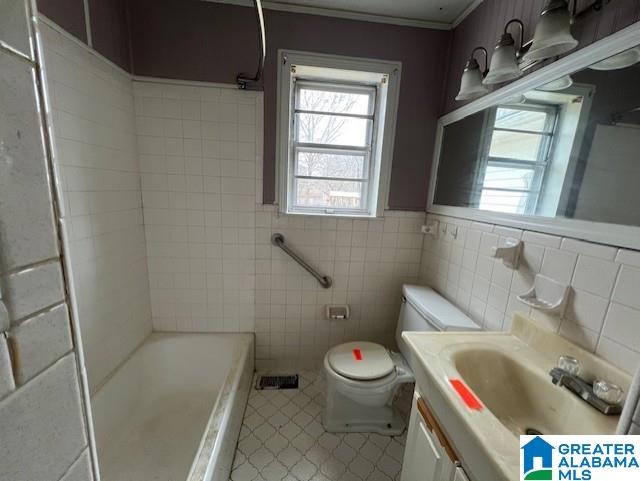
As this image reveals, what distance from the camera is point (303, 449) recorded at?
57.2 inches

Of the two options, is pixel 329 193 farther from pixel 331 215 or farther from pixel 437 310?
pixel 437 310

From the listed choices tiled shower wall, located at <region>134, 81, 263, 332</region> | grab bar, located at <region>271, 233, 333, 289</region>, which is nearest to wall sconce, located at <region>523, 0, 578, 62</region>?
tiled shower wall, located at <region>134, 81, 263, 332</region>

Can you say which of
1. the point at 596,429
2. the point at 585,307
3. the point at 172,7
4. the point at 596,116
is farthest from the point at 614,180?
the point at 172,7

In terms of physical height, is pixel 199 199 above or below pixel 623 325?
above

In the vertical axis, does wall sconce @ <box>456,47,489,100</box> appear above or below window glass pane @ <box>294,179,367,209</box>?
above

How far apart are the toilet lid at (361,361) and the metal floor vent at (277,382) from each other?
0.51 meters

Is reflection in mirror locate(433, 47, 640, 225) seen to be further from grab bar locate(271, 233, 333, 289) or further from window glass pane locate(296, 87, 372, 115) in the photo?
grab bar locate(271, 233, 333, 289)

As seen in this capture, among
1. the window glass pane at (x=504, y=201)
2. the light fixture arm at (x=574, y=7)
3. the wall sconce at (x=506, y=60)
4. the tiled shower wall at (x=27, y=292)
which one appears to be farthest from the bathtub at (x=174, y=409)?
the light fixture arm at (x=574, y=7)

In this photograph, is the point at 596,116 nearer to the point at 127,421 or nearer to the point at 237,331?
the point at 237,331

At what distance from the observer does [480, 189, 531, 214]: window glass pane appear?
3.74 feet

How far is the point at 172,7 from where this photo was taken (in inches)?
59.3

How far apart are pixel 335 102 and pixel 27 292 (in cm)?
189

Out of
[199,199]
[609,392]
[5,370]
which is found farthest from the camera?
[199,199]

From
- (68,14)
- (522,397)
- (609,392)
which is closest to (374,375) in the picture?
(522,397)
